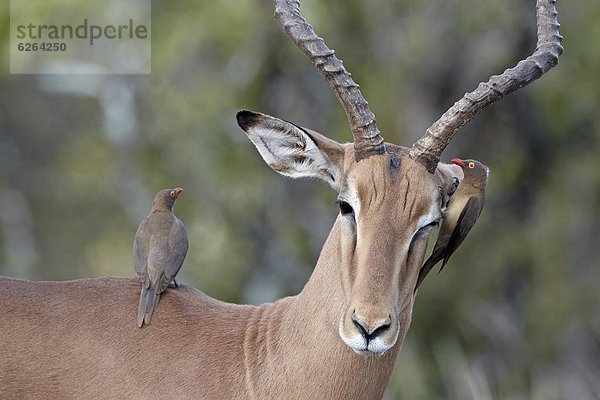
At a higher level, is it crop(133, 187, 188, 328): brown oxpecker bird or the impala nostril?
crop(133, 187, 188, 328): brown oxpecker bird

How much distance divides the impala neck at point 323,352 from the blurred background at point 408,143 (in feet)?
34.1

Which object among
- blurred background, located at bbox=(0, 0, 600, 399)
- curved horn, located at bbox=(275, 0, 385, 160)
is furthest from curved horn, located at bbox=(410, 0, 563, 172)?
blurred background, located at bbox=(0, 0, 600, 399)

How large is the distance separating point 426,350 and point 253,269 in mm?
3562

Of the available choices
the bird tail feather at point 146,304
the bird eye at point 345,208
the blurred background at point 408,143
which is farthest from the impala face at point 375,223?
the blurred background at point 408,143

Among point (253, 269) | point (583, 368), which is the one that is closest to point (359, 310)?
point (583, 368)

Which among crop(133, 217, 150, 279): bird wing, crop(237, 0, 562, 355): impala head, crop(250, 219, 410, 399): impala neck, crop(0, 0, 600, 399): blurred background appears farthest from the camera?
crop(0, 0, 600, 399): blurred background

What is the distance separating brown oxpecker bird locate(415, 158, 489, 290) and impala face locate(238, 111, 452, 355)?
118mm

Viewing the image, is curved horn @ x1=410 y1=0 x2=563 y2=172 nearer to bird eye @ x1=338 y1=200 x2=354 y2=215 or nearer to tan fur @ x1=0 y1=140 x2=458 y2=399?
tan fur @ x1=0 y1=140 x2=458 y2=399

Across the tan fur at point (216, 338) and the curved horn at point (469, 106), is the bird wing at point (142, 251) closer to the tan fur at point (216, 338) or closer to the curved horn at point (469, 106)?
the tan fur at point (216, 338)

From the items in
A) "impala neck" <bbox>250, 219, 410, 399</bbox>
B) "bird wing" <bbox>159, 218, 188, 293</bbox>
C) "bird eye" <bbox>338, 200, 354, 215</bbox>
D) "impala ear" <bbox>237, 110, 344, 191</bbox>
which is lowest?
"impala neck" <bbox>250, 219, 410, 399</bbox>

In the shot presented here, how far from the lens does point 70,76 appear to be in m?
29.2

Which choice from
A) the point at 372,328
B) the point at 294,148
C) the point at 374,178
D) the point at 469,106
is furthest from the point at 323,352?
the point at 469,106

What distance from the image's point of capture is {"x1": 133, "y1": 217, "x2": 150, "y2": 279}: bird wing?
7.82 m

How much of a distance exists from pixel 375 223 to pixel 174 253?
4.74 ft
